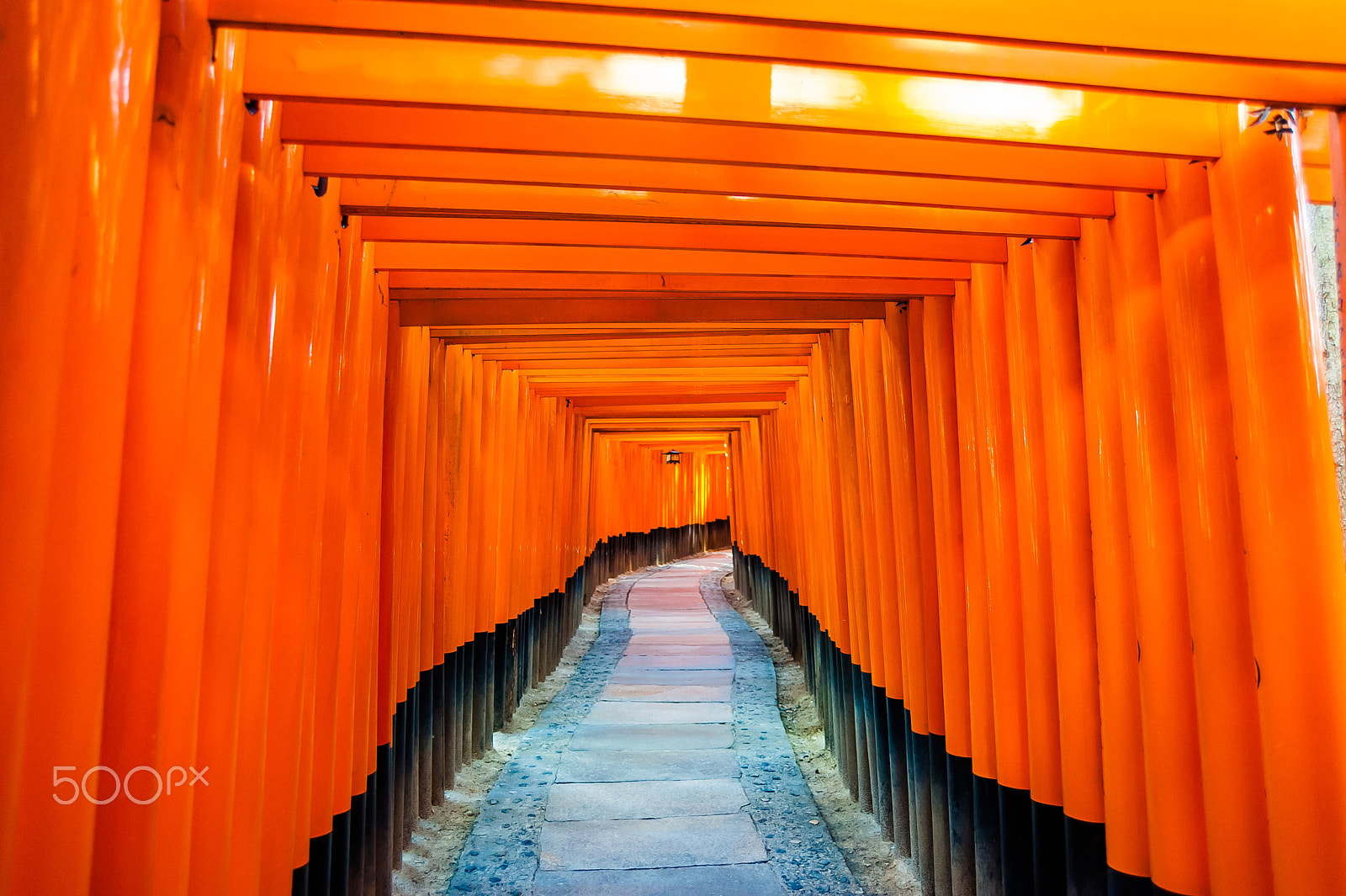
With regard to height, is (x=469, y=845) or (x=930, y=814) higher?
(x=930, y=814)

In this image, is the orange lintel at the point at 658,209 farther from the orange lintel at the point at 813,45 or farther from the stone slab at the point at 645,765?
the stone slab at the point at 645,765

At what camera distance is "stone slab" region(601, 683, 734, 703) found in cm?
839

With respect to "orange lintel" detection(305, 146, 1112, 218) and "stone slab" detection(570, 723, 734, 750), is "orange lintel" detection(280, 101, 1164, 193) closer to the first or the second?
"orange lintel" detection(305, 146, 1112, 218)

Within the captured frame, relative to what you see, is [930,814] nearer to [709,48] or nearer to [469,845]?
[469,845]

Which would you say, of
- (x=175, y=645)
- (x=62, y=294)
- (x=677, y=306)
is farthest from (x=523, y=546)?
(x=62, y=294)

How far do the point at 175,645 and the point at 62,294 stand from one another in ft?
2.61

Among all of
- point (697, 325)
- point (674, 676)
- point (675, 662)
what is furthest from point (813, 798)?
point (675, 662)

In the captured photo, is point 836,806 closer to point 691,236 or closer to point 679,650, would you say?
point 691,236

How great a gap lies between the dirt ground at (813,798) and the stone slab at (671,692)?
2.05ft

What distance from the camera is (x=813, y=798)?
5.83 metres

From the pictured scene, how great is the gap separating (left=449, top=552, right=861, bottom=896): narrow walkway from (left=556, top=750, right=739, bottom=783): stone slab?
17 mm

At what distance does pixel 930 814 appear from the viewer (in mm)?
4344

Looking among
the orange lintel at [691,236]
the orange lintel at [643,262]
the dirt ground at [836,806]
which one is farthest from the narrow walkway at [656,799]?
the orange lintel at [691,236]

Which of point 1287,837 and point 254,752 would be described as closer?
point 1287,837
